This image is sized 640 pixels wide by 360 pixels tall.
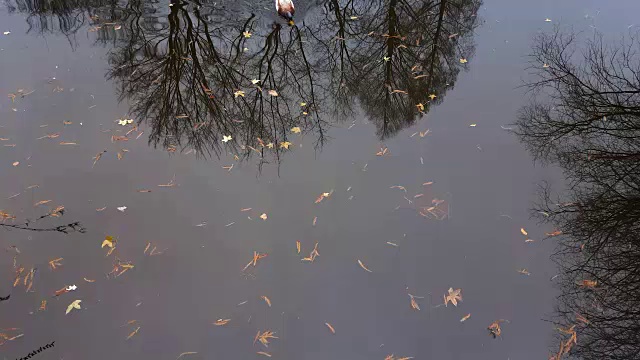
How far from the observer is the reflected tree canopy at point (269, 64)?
509cm

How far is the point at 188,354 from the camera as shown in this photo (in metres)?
3.33

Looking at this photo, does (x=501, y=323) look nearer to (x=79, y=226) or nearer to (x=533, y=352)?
(x=533, y=352)

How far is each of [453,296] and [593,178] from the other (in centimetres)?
211

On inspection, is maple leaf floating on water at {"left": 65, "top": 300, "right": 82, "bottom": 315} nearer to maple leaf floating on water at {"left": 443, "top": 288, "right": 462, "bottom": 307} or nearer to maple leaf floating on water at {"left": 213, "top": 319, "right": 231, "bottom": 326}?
maple leaf floating on water at {"left": 213, "top": 319, "right": 231, "bottom": 326}

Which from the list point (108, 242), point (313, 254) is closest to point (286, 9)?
point (313, 254)

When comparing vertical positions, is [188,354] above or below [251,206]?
below

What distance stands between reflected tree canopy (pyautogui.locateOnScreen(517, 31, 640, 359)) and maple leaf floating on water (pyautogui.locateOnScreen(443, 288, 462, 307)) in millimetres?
762

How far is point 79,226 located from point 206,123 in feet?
5.56

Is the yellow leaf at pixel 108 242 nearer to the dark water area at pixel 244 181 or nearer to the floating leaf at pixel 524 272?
the dark water area at pixel 244 181

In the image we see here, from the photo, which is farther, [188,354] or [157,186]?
[157,186]

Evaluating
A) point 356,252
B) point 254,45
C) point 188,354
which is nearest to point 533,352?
point 356,252

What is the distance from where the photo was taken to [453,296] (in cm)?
363

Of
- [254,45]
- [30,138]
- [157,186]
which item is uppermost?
[254,45]

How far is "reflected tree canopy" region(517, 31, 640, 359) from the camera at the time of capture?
3.46 metres
